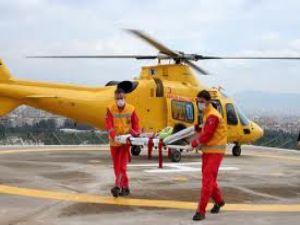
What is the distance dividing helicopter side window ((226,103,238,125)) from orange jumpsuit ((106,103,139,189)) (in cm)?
997

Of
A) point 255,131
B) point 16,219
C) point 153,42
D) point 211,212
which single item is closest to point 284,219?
point 211,212

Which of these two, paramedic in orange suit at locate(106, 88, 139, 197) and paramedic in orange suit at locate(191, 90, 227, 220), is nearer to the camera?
paramedic in orange suit at locate(191, 90, 227, 220)

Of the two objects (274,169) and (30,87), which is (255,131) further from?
(30,87)

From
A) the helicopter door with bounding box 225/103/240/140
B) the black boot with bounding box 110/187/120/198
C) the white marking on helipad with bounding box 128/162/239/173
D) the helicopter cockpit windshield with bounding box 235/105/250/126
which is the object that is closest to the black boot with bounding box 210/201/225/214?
the black boot with bounding box 110/187/120/198

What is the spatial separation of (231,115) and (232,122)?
26 centimetres

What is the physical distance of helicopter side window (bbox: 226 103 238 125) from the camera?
19.8 meters

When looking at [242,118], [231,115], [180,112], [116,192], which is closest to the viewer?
[116,192]

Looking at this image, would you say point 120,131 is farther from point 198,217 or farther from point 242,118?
point 242,118

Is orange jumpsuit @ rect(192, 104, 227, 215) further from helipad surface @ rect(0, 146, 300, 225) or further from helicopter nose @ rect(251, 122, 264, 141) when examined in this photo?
helicopter nose @ rect(251, 122, 264, 141)

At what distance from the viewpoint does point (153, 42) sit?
16.8 metres

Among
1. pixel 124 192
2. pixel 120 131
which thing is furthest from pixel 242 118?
pixel 124 192

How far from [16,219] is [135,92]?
1038cm

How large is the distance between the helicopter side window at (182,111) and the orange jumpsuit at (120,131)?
8.28 metres

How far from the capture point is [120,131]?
10.1m
